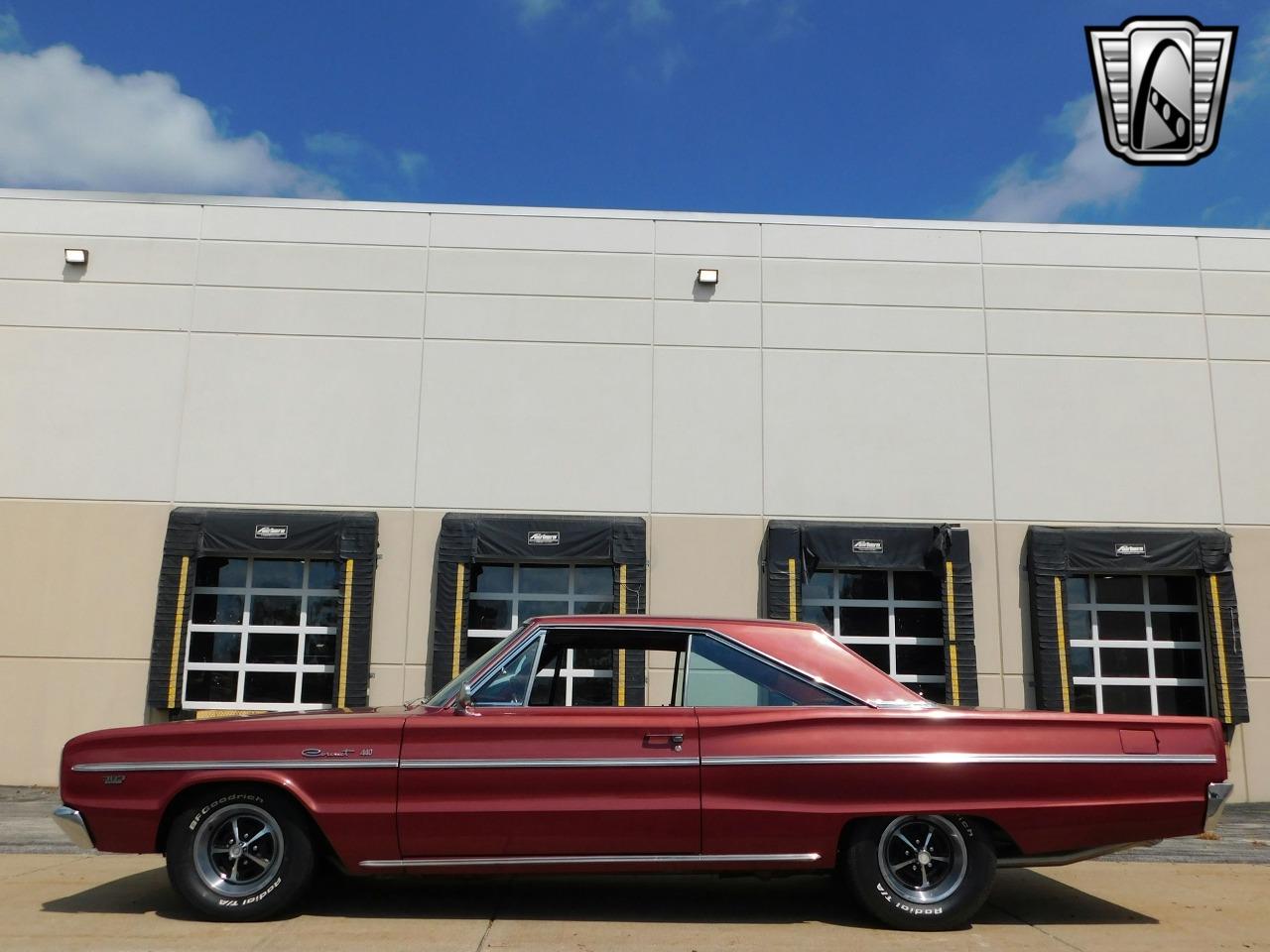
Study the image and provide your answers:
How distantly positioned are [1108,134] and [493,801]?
7.14m

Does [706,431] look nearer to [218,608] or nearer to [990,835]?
[218,608]

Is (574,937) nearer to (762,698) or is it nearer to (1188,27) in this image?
(762,698)

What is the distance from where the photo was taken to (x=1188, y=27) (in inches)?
331

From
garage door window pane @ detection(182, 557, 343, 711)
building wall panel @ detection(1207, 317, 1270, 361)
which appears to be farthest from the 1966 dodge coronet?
building wall panel @ detection(1207, 317, 1270, 361)

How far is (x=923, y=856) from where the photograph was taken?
5043 mm

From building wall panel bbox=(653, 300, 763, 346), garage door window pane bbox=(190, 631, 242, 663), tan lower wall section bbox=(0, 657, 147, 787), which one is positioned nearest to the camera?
tan lower wall section bbox=(0, 657, 147, 787)

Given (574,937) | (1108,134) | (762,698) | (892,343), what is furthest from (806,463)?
(574,937)

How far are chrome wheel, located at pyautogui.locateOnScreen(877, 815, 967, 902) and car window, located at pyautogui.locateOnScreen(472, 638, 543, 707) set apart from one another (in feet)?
6.14

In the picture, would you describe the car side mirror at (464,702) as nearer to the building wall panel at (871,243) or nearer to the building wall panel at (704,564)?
the building wall panel at (704,564)

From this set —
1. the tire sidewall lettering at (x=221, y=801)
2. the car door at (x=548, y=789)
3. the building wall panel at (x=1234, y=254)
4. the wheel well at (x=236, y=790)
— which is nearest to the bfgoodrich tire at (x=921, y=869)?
the car door at (x=548, y=789)

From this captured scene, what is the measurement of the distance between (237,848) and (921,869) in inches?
130

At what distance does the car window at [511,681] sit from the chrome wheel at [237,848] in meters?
1.16

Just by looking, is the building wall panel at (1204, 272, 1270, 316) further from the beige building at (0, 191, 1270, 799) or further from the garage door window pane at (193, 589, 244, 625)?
the garage door window pane at (193, 589, 244, 625)

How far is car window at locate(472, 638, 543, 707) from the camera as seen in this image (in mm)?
5219
